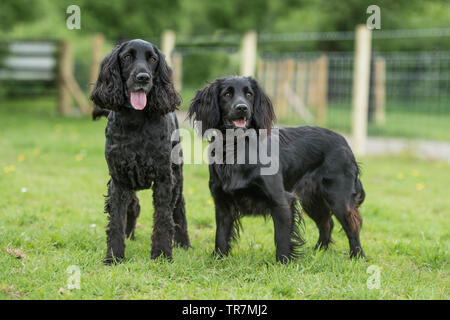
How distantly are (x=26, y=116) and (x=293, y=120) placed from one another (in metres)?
7.39

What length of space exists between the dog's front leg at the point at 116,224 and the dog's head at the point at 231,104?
0.81 m

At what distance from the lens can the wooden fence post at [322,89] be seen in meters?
Answer: 12.8

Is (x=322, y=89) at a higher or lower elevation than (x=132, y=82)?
higher

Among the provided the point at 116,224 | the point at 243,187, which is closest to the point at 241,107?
the point at 243,187

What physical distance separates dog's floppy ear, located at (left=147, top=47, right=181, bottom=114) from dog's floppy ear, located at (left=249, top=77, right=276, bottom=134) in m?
0.61

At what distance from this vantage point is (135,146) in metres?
3.87

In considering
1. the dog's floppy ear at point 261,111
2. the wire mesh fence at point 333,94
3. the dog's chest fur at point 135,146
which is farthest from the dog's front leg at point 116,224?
the wire mesh fence at point 333,94

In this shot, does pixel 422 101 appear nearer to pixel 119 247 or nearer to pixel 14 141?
pixel 14 141

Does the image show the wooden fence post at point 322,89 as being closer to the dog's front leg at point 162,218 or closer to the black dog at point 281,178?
the black dog at point 281,178

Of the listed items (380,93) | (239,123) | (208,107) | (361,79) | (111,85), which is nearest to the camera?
(111,85)

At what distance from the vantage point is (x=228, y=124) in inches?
159

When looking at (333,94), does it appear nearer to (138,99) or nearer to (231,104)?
(231,104)

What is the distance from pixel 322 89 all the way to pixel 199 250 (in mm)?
9376

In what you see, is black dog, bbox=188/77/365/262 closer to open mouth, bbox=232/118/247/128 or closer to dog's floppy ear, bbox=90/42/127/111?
open mouth, bbox=232/118/247/128
